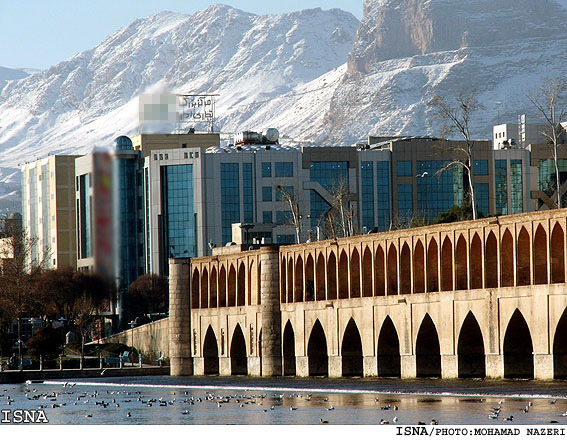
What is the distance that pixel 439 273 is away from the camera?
90.3 meters

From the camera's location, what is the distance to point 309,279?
106562 mm

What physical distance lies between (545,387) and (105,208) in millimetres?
46622

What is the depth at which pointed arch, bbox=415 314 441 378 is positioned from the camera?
91.8 m

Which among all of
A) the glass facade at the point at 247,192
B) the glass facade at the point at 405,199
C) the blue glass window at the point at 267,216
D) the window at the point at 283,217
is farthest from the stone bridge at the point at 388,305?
the glass facade at the point at 405,199

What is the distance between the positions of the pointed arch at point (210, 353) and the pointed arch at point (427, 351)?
3207cm

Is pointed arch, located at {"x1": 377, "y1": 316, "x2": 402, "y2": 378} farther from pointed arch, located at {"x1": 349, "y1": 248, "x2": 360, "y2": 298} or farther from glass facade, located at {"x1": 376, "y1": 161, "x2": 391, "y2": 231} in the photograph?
glass facade, located at {"x1": 376, "y1": 161, "x2": 391, "y2": 231}

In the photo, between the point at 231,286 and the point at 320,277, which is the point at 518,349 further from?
the point at 231,286

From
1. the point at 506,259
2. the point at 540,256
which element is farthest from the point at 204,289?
the point at 540,256

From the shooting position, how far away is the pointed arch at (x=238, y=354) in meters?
117

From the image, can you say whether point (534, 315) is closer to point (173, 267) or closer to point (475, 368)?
point (475, 368)

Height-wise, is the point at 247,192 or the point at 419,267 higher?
the point at 247,192

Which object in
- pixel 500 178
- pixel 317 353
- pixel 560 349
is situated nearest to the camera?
pixel 560 349

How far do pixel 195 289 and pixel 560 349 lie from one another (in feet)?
166
